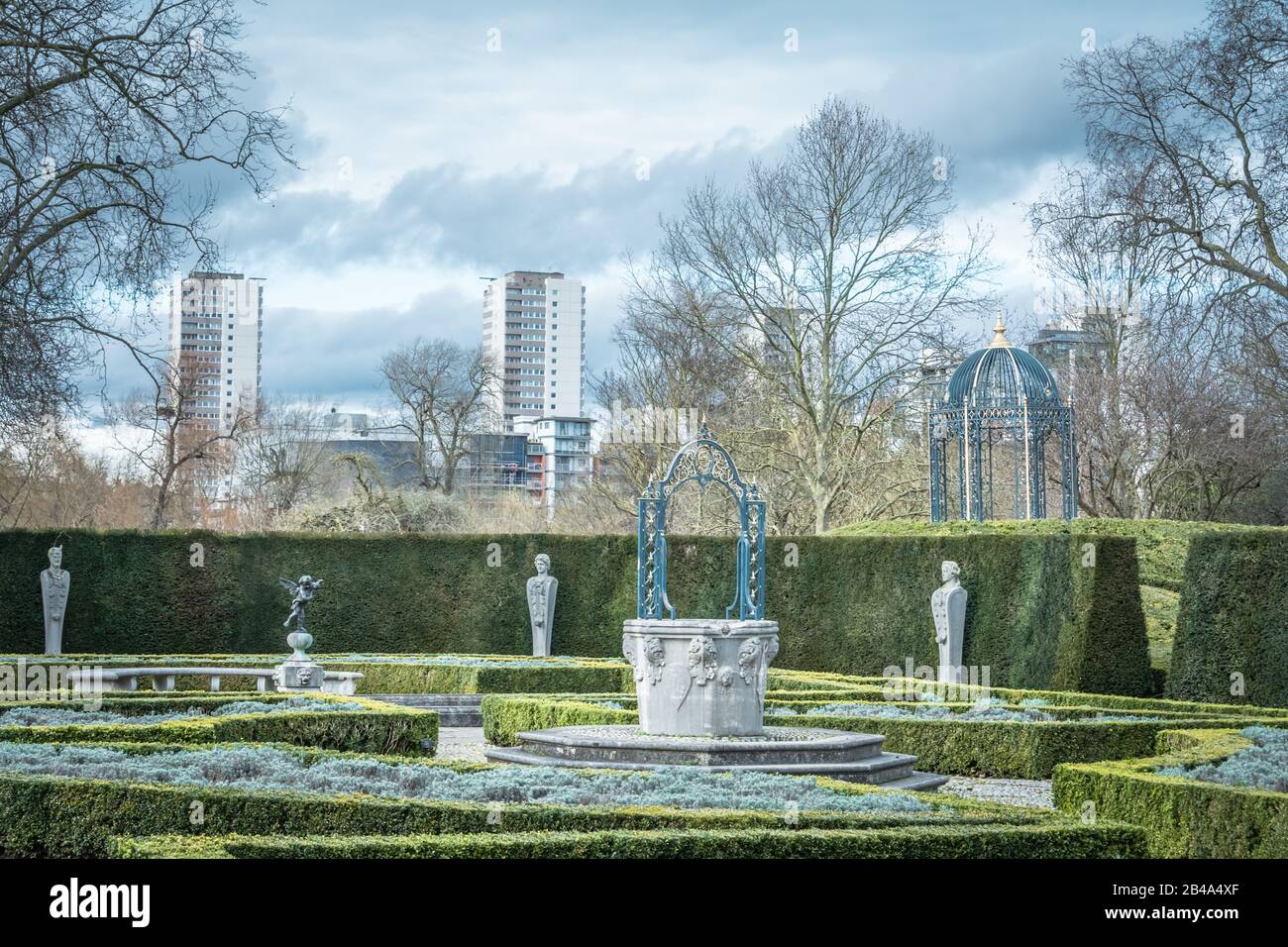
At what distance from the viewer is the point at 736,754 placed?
10312 millimetres

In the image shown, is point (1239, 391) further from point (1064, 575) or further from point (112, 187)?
point (112, 187)

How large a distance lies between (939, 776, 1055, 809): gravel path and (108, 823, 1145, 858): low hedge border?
394 centimetres

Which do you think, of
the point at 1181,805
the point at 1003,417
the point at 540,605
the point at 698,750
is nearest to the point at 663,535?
the point at 698,750

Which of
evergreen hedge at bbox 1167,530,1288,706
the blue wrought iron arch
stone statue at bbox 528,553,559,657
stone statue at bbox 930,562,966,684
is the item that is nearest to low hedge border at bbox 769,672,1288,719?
evergreen hedge at bbox 1167,530,1288,706

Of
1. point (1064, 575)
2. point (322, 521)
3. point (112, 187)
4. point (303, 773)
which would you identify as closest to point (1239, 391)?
point (1064, 575)

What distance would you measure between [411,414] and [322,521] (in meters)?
10.5

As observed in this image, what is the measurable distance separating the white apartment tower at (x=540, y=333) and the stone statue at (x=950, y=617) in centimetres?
5950

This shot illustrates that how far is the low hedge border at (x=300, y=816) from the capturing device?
262 inches

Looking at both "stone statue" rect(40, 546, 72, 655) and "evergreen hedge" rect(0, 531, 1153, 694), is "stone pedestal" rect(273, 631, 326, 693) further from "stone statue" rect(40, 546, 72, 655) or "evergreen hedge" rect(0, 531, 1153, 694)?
"stone statue" rect(40, 546, 72, 655)

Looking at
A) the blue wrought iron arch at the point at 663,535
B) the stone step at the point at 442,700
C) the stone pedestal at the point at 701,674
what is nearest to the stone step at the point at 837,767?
the stone pedestal at the point at 701,674

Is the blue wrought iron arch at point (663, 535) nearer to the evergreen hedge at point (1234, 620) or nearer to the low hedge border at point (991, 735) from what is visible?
the low hedge border at point (991, 735)

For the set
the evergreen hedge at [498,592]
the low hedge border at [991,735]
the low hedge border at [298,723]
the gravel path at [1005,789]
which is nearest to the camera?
the gravel path at [1005,789]

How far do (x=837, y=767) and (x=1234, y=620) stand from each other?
6570 mm

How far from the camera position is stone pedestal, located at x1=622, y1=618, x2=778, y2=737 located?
10883mm
